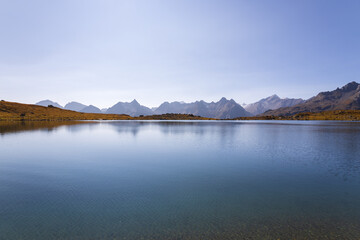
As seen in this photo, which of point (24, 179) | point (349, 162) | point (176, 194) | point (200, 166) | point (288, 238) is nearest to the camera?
point (288, 238)

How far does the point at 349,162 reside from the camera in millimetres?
28781

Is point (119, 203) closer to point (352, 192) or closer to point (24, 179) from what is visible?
point (24, 179)

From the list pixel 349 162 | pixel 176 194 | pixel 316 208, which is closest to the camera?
pixel 316 208

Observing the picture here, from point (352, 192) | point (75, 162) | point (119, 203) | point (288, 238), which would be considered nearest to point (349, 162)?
point (352, 192)

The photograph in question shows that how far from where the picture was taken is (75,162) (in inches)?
1125

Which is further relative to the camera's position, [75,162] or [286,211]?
[75,162]

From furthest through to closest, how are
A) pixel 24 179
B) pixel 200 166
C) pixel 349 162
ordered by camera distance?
1. pixel 349 162
2. pixel 200 166
3. pixel 24 179

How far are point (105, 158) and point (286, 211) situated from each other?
87.5 feet

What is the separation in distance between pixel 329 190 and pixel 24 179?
3036 cm

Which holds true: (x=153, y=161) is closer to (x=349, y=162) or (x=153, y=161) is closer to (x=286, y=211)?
(x=286, y=211)

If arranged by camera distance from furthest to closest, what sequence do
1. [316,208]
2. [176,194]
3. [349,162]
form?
[349,162]
[176,194]
[316,208]

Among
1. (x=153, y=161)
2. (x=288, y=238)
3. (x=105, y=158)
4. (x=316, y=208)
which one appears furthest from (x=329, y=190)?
(x=105, y=158)

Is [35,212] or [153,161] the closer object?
[35,212]

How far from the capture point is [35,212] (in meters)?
13.4
